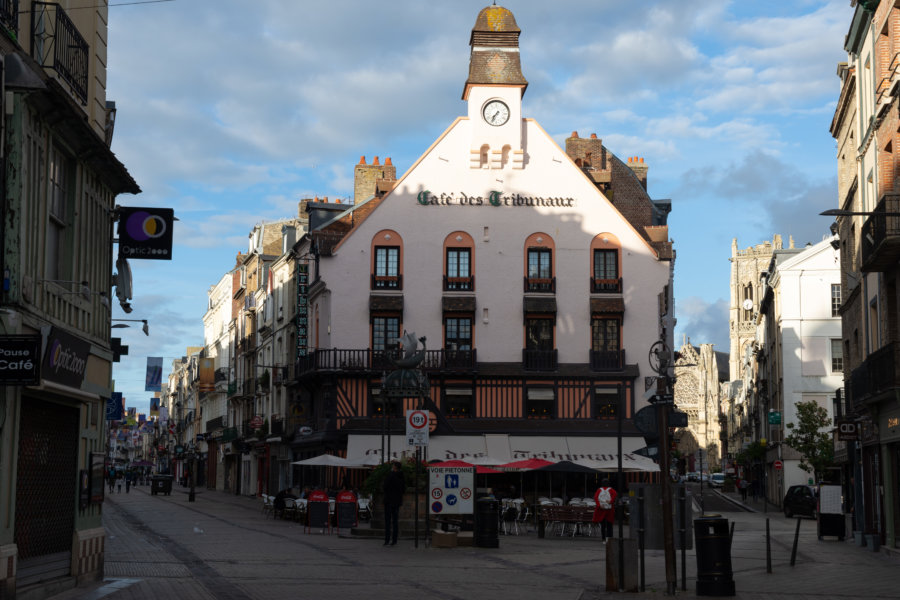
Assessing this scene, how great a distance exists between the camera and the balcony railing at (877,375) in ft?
75.2

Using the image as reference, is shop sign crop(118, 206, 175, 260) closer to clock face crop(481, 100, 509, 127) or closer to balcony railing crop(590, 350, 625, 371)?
balcony railing crop(590, 350, 625, 371)

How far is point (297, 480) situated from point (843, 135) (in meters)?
28.3

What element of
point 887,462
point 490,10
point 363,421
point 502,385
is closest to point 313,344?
point 363,421

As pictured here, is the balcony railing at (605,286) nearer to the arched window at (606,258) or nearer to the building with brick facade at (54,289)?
the arched window at (606,258)

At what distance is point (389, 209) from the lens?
43688mm

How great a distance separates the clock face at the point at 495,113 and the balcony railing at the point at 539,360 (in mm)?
8781

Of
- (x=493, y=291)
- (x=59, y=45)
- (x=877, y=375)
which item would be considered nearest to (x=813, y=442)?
(x=493, y=291)

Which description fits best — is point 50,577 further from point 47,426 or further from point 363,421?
point 363,421

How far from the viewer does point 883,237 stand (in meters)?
22.5

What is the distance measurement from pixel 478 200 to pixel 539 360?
646cm

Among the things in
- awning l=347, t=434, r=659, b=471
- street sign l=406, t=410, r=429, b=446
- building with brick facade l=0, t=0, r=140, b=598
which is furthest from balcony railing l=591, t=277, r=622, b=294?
building with brick facade l=0, t=0, r=140, b=598

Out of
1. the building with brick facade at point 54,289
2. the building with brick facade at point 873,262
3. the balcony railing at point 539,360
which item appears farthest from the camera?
the balcony railing at point 539,360

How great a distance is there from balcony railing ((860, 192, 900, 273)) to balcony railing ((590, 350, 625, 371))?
1888 cm

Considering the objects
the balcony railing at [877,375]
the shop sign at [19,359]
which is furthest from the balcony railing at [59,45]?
the balcony railing at [877,375]
